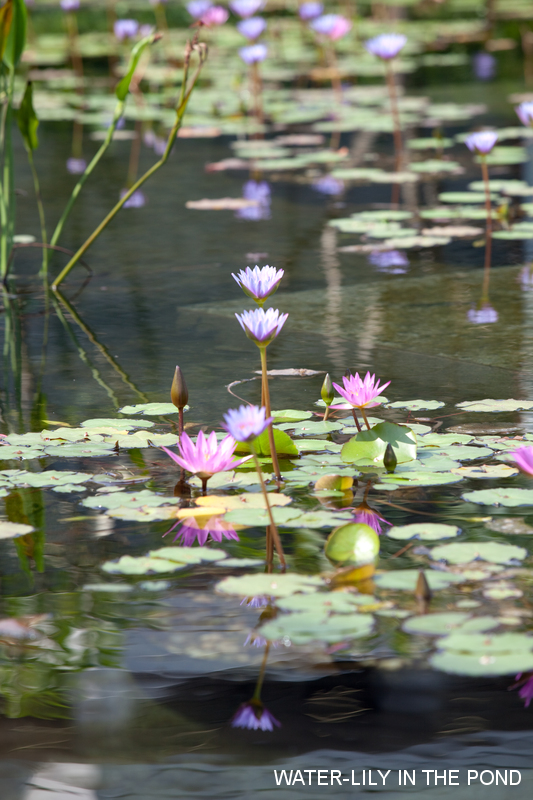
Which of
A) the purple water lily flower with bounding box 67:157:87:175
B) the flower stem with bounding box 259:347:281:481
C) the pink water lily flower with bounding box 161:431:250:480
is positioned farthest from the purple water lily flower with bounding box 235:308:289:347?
the purple water lily flower with bounding box 67:157:87:175

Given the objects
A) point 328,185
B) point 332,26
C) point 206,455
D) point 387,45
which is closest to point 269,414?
point 206,455

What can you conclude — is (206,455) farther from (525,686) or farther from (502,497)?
(525,686)

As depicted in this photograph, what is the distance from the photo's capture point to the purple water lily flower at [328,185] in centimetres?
483

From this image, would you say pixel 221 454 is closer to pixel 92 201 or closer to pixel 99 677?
pixel 99 677

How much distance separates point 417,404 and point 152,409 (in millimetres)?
516

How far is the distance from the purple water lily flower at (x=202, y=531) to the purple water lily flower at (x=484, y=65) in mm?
7685

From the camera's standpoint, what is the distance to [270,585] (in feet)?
4.89

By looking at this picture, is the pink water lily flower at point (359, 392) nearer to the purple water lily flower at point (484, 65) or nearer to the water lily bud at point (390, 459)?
the water lily bud at point (390, 459)

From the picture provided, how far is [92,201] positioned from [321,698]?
11.8 ft

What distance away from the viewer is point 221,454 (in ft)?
5.77

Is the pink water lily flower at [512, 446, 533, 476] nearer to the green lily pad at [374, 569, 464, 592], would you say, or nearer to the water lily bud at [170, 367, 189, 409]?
the green lily pad at [374, 569, 464, 592]

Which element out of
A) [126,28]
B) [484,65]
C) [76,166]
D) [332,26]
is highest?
[484,65]

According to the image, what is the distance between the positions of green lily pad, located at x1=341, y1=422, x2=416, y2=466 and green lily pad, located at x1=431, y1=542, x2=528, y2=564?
36 cm

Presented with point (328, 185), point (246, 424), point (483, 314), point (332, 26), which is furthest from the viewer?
point (332, 26)
